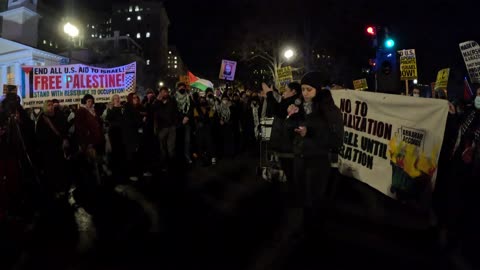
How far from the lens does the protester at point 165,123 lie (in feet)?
34.7

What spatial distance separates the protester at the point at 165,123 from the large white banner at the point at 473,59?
238 inches

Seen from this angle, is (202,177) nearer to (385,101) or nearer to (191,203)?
(191,203)

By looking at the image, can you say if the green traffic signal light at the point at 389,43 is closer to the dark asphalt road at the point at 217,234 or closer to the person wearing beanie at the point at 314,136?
the dark asphalt road at the point at 217,234

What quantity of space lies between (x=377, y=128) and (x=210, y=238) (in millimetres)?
3625

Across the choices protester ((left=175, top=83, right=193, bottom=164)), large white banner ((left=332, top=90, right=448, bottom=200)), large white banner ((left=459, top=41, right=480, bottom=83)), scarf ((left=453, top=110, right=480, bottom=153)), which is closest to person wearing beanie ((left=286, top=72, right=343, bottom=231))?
large white banner ((left=332, top=90, right=448, bottom=200))

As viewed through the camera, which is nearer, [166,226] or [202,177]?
[166,226]

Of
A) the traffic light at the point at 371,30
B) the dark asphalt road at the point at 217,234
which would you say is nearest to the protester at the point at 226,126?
the traffic light at the point at 371,30

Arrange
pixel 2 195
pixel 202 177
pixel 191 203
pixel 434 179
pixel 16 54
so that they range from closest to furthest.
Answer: pixel 2 195
pixel 434 179
pixel 191 203
pixel 202 177
pixel 16 54

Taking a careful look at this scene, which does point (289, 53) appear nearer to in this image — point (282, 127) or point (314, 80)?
point (282, 127)

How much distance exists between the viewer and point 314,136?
5.10 metres

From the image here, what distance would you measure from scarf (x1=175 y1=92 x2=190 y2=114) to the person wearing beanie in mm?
6415

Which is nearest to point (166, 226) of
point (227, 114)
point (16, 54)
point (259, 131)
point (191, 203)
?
point (191, 203)

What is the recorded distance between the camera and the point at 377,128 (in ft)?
25.0

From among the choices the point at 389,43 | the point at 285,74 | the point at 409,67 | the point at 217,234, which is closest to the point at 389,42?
the point at 389,43
